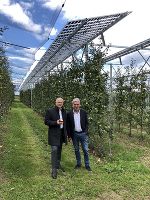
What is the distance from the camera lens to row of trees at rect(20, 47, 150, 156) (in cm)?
1091

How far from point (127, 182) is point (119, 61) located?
498 inches

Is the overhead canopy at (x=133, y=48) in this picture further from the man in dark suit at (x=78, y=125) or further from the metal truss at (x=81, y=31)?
the man in dark suit at (x=78, y=125)

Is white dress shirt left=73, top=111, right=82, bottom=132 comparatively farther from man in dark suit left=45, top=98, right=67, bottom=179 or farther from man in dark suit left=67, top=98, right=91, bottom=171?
man in dark suit left=45, top=98, right=67, bottom=179

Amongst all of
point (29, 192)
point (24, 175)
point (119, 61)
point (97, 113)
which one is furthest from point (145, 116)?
point (29, 192)

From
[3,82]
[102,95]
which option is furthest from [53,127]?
[3,82]

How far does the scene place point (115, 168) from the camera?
9.07 metres

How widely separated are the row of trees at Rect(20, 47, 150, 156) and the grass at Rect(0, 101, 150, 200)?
77 cm

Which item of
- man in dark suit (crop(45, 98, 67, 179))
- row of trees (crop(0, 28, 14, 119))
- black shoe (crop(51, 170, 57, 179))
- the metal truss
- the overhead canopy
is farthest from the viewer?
the overhead canopy

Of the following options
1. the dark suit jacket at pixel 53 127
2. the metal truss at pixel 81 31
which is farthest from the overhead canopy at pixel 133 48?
the dark suit jacket at pixel 53 127

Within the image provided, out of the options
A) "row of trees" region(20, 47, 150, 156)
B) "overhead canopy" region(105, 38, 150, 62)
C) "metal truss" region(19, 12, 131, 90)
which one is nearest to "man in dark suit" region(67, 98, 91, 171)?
"row of trees" region(20, 47, 150, 156)

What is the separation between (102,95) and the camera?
11.0 metres

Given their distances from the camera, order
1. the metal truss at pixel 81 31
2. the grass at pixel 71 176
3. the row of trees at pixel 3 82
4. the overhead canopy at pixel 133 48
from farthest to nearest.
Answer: the overhead canopy at pixel 133 48 → the metal truss at pixel 81 31 → the row of trees at pixel 3 82 → the grass at pixel 71 176

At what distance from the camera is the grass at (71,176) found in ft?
23.5

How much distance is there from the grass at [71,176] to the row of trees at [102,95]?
0.77 m
